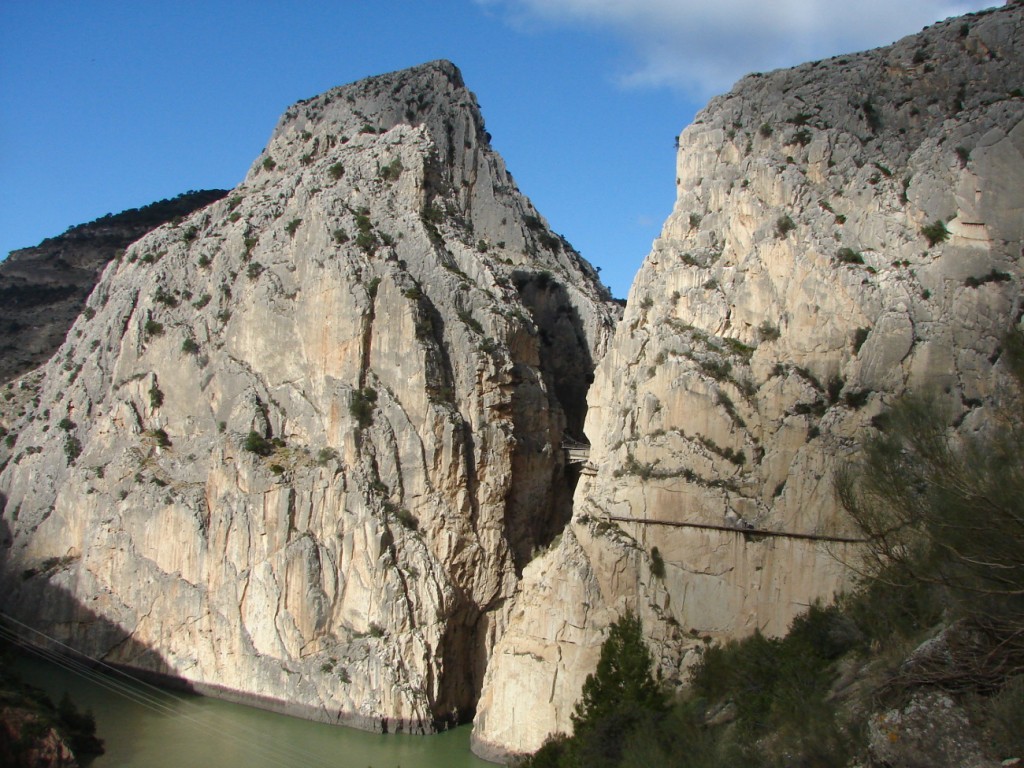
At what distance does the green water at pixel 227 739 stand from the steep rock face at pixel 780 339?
124 inches

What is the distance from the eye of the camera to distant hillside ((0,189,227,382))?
70.5 meters

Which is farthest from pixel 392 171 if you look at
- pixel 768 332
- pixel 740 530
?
pixel 740 530

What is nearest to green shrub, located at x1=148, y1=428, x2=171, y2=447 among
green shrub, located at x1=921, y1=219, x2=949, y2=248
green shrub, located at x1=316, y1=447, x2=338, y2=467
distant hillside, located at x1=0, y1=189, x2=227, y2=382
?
green shrub, located at x1=316, y1=447, x2=338, y2=467

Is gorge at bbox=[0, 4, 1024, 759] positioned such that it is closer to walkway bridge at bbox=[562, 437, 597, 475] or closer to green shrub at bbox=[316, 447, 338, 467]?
green shrub at bbox=[316, 447, 338, 467]

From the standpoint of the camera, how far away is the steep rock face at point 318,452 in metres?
39.3

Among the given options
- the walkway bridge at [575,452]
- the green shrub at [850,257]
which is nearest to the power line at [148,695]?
the walkway bridge at [575,452]

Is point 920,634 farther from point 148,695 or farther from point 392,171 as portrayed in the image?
point 392,171

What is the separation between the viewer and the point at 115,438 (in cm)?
4775

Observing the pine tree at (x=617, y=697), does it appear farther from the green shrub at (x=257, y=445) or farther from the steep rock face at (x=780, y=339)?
the green shrub at (x=257, y=445)

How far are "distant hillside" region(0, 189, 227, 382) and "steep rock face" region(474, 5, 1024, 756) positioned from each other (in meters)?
47.1

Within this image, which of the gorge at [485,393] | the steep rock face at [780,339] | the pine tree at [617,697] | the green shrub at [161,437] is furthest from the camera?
the green shrub at [161,437]

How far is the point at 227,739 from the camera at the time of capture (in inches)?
1419

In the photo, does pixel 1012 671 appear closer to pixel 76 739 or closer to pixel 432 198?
pixel 76 739

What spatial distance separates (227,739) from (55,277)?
51971 millimetres
